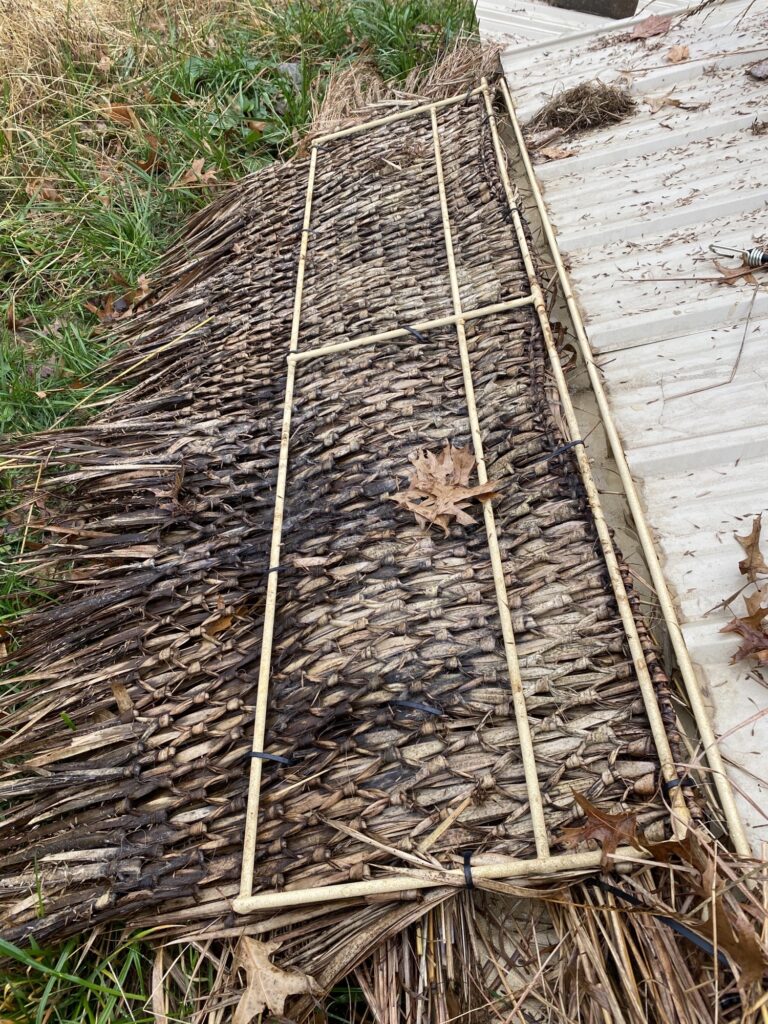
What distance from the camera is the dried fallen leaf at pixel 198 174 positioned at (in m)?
4.79

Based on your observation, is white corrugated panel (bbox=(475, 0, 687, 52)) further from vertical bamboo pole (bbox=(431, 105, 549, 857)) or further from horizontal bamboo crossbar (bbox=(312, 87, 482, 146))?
vertical bamboo pole (bbox=(431, 105, 549, 857))

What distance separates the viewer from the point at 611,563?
1935 millimetres

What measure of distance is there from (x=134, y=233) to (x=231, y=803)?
413cm

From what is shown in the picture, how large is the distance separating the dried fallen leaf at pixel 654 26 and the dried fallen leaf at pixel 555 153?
1.25 meters

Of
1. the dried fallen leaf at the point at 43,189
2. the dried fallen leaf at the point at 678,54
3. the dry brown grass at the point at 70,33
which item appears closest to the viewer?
the dried fallen leaf at the point at 678,54

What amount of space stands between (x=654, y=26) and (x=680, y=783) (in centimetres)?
467

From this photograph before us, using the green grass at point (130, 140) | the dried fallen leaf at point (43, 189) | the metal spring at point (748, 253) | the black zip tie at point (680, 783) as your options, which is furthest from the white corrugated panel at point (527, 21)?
the black zip tie at point (680, 783)

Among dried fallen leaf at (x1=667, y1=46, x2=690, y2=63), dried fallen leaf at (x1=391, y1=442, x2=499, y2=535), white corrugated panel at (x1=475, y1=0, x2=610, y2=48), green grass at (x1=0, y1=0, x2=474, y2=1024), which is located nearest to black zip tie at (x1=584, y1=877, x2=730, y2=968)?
dried fallen leaf at (x1=391, y1=442, x2=499, y2=535)

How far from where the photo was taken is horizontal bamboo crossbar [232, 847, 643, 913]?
1500 millimetres

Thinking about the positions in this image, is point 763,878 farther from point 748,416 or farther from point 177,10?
point 177,10

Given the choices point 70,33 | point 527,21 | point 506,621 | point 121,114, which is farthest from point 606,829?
point 70,33

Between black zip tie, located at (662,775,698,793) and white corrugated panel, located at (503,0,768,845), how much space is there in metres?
0.13

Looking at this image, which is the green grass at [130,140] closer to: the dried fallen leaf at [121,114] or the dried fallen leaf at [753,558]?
the dried fallen leaf at [121,114]

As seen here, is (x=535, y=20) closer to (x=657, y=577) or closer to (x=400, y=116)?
(x=400, y=116)
